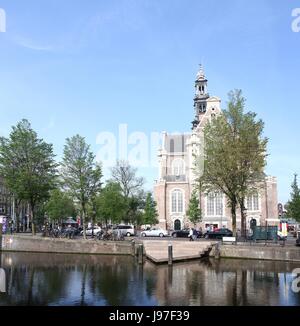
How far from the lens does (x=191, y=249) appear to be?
41656 millimetres

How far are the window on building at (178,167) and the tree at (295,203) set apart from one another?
4020cm

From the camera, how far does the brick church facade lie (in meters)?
88.2

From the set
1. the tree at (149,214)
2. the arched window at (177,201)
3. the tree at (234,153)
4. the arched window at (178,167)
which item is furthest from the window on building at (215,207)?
the tree at (234,153)

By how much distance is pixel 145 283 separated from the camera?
26250 millimetres

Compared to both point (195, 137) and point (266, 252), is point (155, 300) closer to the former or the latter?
point (266, 252)

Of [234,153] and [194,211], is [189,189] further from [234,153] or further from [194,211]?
[234,153]

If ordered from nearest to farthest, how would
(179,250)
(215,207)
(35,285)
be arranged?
(35,285) → (179,250) → (215,207)

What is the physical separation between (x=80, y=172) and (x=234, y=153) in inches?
743

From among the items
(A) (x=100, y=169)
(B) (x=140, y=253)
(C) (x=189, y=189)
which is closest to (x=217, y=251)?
(B) (x=140, y=253)

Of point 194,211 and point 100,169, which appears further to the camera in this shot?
point 194,211

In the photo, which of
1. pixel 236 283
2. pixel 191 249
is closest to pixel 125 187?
pixel 191 249

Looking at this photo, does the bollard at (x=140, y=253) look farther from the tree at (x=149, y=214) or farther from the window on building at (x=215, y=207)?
the window on building at (x=215, y=207)

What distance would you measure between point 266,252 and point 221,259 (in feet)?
13.4

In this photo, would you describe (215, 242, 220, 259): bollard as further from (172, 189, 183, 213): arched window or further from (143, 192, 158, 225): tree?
(172, 189, 183, 213): arched window
